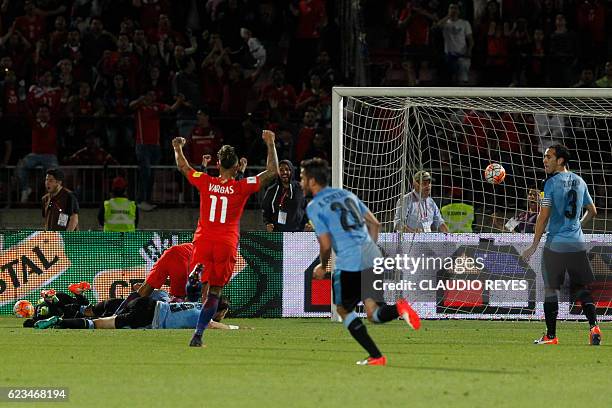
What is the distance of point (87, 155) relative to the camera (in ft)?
71.9

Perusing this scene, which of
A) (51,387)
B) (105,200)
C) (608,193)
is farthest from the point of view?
(105,200)

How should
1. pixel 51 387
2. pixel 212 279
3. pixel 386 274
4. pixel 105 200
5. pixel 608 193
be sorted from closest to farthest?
pixel 51 387, pixel 212 279, pixel 386 274, pixel 608 193, pixel 105 200

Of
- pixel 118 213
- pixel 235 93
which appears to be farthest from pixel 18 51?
pixel 118 213

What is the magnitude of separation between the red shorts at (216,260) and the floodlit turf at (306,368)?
705 mm

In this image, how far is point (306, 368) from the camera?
35.2ft

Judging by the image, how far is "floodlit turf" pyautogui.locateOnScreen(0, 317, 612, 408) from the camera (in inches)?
346

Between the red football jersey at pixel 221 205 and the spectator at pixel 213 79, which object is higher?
the spectator at pixel 213 79

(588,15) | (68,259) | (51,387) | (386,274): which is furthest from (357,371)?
(588,15)

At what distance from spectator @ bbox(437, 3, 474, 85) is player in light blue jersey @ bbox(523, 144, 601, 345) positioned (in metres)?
10.5

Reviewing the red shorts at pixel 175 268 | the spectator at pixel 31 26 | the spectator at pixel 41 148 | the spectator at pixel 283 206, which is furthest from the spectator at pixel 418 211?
the spectator at pixel 31 26

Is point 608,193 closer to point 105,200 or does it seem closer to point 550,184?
point 550,184

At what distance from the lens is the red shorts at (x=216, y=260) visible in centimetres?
1286

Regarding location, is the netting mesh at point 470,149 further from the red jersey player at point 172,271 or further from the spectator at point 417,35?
the spectator at point 417,35

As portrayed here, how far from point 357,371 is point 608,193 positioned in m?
10.0
